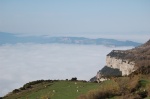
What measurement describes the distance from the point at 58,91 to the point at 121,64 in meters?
73.0

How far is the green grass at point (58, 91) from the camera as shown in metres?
29.5

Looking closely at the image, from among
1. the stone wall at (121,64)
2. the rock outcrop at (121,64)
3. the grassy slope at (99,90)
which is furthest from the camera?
the rock outcrop at (121,64)

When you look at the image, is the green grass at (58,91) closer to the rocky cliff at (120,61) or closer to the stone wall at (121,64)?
the stone wall at (121,64)

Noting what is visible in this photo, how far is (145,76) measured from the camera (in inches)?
1206

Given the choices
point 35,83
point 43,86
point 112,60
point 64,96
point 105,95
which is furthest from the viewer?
point 112,60

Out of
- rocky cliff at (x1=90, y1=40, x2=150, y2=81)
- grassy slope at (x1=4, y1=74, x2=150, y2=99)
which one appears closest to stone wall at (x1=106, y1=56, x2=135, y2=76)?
rocky cliff at (x1=90, y1=40, x2=150, y2=81)

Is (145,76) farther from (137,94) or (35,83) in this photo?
(35,83)

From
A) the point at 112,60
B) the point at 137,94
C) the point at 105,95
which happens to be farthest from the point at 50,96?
the point at 112,60

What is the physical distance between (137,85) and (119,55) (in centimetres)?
8799

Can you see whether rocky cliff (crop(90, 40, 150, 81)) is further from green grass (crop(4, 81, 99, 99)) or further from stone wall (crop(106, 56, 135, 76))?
green grass (crop(4, 81, 99, 99))

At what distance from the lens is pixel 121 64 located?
10319 cm

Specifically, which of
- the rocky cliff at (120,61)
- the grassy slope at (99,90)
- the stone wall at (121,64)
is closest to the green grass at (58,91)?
the grassy slope at (99,90)

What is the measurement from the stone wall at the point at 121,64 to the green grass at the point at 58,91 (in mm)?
54917

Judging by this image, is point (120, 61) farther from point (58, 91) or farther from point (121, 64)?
point (58, 91)
